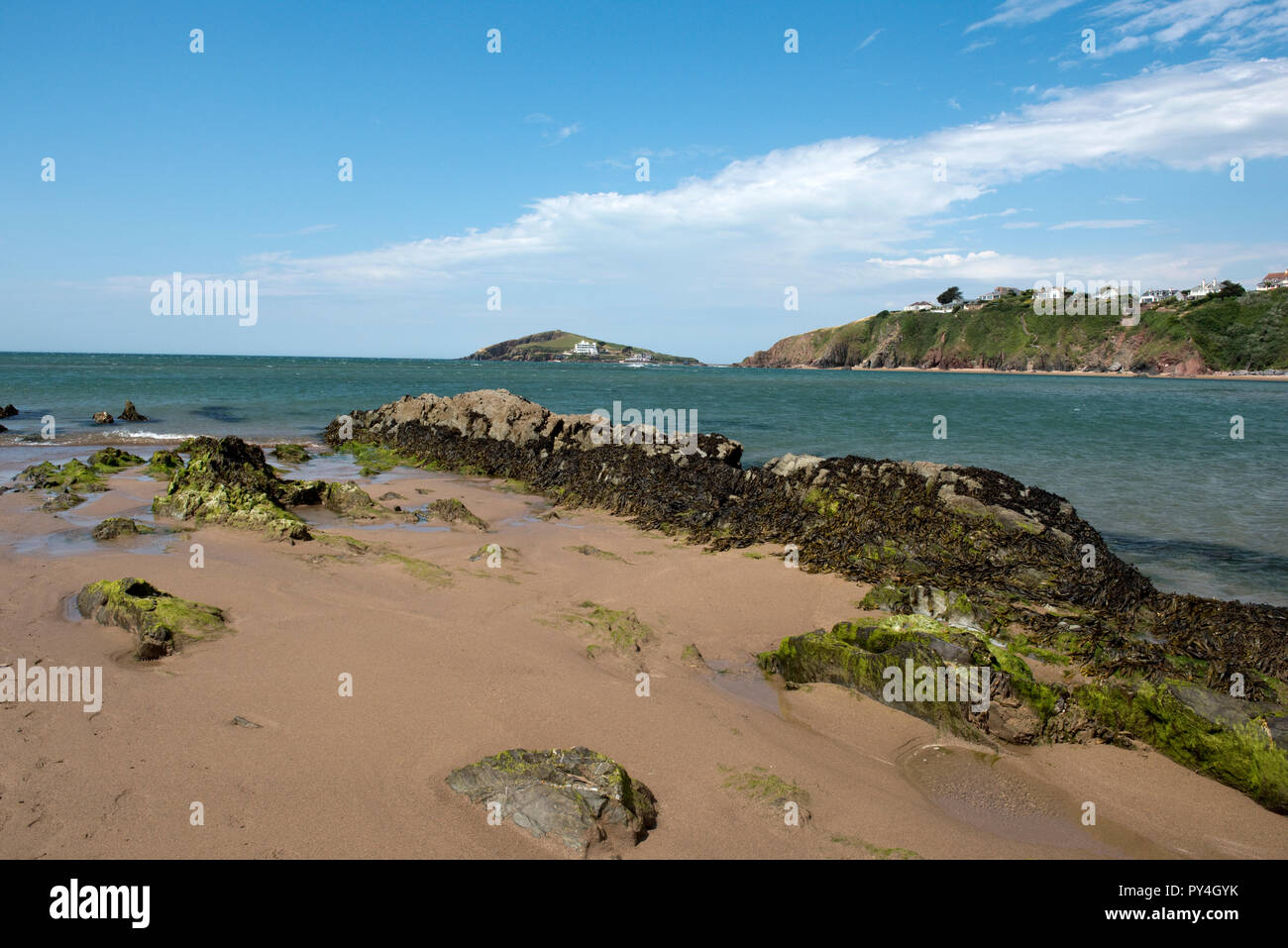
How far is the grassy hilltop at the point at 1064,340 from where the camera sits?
313ft

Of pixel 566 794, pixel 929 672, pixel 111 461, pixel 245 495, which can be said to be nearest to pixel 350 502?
pixel 245 495

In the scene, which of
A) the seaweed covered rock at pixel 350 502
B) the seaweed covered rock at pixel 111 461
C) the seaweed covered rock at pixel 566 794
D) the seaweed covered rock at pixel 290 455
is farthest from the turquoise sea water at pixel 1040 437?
the seaweed covered rock at pixel 566 794

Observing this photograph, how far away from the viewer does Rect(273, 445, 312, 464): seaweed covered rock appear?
1822 cm

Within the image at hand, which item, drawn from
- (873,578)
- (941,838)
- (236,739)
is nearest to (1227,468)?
(873,578)

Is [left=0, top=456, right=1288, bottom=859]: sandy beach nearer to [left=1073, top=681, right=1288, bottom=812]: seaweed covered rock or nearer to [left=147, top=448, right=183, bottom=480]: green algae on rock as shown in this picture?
[left=1073, top=681, right=1288, bottom=812]: seaweed covered rock

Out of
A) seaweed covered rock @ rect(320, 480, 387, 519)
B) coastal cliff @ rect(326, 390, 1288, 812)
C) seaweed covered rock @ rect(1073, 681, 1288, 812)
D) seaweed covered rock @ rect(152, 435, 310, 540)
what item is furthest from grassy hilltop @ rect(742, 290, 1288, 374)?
seaweed covered rock @ rect(152, 435, 310, 540)

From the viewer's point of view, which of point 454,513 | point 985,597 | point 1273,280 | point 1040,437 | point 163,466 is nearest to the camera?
point 985,597

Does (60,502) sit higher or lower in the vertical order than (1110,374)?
lower

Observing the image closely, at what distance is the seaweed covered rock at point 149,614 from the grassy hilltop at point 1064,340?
12289 centimetres

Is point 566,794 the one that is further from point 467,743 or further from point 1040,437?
point 1040,437

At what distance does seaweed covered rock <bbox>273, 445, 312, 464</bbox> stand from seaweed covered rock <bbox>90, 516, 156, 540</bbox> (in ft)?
28.8

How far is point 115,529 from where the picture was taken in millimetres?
9375

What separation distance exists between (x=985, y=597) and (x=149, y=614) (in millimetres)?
9193
